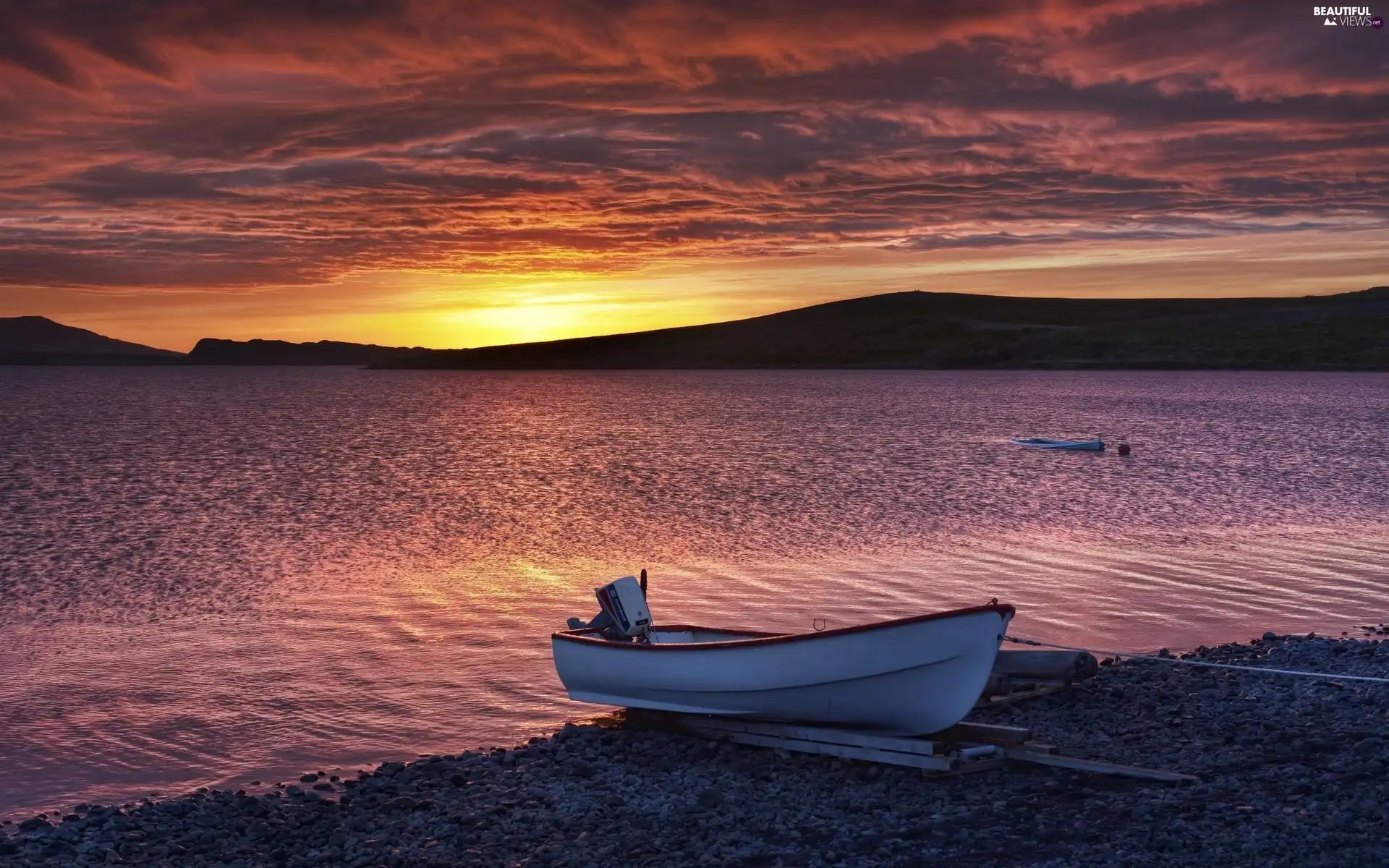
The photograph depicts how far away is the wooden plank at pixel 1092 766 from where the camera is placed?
40.5 ft

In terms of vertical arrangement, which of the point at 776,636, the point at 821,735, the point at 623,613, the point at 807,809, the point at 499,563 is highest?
the point at 776,636

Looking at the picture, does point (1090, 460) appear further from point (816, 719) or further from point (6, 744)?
point (6, 744)

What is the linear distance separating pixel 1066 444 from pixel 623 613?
54292 mm

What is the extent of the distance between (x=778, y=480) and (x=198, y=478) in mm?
Answer: 25126

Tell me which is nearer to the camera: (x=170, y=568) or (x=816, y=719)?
(x=816, y=719)

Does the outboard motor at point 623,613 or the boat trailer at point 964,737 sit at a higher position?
the outboard motor at point 623,613

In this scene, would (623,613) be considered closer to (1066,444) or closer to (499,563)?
(499,563)

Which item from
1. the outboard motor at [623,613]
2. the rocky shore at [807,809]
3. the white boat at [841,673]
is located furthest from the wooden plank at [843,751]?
the outboard motor at [623,613]

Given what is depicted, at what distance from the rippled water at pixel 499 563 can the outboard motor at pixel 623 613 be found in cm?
133

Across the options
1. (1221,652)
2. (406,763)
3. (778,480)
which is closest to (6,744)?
(406,763)

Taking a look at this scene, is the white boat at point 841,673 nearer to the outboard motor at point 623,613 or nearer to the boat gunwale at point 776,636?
the boat gunwale at point 776,636

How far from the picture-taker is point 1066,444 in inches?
2606

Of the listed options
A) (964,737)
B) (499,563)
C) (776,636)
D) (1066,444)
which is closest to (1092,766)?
(964,737)

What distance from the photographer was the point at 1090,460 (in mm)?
60188
